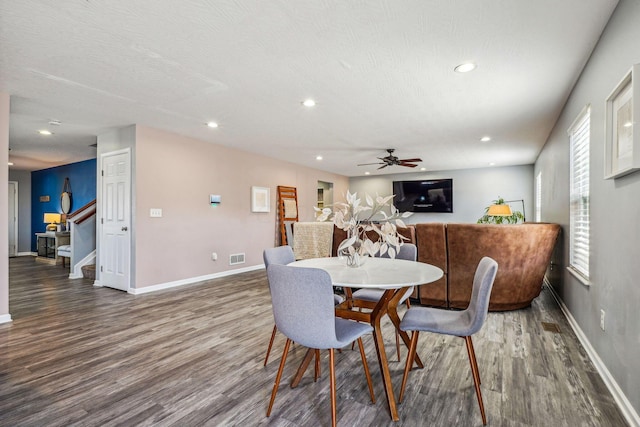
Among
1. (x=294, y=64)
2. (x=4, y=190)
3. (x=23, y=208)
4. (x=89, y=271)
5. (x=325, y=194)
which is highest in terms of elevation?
(x=294, y=64)

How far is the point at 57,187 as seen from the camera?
821 cm

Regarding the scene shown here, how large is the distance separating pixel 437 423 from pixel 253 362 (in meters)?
1.33

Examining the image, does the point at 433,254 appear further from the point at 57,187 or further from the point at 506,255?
the point at 57,187

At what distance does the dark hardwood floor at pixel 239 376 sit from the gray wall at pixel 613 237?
278 millimetres

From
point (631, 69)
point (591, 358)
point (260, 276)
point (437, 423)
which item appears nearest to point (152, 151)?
point (260, 276)

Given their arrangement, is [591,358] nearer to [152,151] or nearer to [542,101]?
[542,101]

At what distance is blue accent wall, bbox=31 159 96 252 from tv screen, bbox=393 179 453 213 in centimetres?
802

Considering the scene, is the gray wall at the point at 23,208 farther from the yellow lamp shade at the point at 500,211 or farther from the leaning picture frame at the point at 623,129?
the leaning picture frame at the point at 623,129

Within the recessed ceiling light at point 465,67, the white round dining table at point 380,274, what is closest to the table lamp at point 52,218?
the white round dining table at point 380,274

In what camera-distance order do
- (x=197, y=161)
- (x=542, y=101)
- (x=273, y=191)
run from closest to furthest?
(x=542, y=101) < (x=197, y=161) < (x=273, y=191)

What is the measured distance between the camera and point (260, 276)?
5.69m

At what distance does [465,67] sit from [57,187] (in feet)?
31.9

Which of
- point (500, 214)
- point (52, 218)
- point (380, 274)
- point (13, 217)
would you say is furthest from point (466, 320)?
point (13, 217)

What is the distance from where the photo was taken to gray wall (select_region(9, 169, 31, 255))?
8641mm
